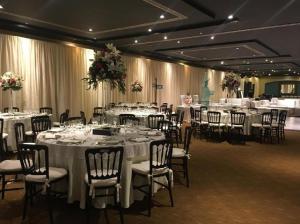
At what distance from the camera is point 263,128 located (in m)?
9.25

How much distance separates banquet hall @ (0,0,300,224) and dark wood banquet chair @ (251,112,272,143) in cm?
4

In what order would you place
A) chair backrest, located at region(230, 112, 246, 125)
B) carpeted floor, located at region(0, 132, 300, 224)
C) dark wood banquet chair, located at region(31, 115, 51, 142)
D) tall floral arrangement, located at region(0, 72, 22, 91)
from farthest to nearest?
chair backrest, located at region(230, 112, 246, 125)
tall floral arrangement, located at region(0, 72, 22, 91)
dark wood banquet chair, located at region(31, 115, 51, 142)
carpeted floor, located at region(0, 132, 300, 224)

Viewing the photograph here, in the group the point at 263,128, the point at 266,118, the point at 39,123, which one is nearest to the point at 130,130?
the point at 39,123

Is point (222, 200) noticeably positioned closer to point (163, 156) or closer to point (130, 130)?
point (163, 156)

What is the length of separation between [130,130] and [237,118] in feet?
16.2

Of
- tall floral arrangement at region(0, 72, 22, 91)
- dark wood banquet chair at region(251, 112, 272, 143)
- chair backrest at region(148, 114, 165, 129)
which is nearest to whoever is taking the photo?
tall floral arrangement at region(0, 72, 22, 91)

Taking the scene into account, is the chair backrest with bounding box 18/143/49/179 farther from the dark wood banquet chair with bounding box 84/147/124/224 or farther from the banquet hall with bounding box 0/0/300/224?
the dark wood banquet chair with bounding box 84/147/124/224

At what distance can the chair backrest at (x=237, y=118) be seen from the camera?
344 inches

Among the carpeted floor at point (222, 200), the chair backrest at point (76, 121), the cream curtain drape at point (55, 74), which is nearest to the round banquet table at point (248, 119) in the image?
the carpeted floor at point (222, 200)

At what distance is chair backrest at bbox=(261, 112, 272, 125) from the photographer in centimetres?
912

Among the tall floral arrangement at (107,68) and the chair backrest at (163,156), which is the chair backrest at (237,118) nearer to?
the tall floral arrangement at (107,68)

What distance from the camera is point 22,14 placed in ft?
24.1

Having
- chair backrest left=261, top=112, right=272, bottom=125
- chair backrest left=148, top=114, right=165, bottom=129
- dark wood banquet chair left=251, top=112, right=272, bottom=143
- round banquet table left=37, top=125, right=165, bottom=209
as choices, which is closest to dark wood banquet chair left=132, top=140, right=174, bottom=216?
round banquet table left=37, top=125, right=165, bottom=209

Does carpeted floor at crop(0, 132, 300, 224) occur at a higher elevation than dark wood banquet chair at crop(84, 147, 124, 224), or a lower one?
lower
